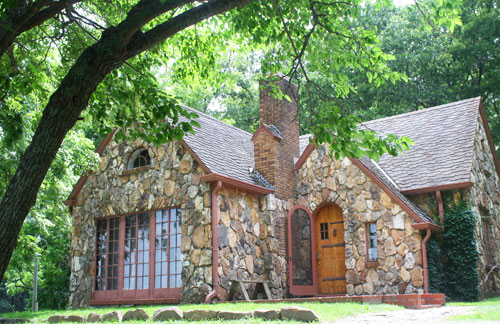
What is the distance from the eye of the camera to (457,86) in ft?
87.9

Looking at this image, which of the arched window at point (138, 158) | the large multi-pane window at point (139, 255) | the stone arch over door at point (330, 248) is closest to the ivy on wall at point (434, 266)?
the stone arch over door at point (330, 248)

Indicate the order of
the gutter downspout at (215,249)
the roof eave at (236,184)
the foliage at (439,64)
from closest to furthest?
the gutter downspout at (215,249), the roof eave at (236,184), the foliage at (439,64)

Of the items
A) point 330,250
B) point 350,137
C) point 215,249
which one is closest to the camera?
point 350,137

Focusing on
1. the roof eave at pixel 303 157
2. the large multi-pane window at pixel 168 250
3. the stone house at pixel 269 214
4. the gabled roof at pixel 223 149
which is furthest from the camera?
the roof eave at pixel 303 157

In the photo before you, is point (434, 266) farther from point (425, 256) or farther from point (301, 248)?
point (301, 248)

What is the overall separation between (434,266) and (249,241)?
452 centimetres

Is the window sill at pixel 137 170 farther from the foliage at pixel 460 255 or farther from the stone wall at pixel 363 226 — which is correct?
the foliage at pixel 460 255

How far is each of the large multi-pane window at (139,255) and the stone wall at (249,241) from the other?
1.19 metres

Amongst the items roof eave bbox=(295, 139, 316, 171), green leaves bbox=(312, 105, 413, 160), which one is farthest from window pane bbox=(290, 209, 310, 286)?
green leaves bbox=(312, 105, 413, 160)

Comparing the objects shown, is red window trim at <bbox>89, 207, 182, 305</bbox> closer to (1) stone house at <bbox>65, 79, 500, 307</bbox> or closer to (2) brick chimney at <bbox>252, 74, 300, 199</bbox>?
(1) stone house at <bbox>65, 79, 500, 307</bbox>

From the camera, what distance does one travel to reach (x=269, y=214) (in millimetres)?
14023

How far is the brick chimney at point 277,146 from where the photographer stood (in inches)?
567

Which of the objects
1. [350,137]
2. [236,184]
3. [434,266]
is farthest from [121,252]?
[350,137]

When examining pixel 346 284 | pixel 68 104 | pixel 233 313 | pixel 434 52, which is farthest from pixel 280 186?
pixel 434 52
